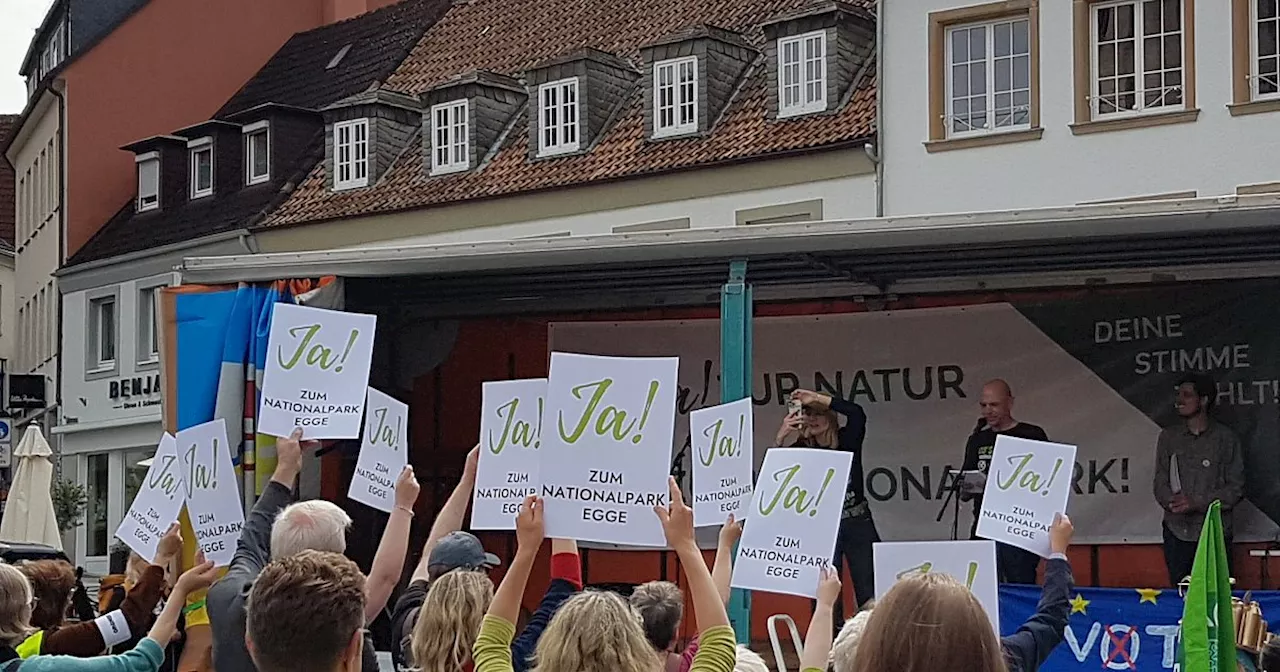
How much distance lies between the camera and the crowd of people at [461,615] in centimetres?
325

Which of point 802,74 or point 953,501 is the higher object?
point 802,74

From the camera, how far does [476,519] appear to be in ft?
26.3

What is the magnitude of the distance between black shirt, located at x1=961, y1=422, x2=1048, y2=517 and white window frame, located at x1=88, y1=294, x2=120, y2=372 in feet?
92.5

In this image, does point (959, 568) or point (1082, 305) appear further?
point (1082, 305)

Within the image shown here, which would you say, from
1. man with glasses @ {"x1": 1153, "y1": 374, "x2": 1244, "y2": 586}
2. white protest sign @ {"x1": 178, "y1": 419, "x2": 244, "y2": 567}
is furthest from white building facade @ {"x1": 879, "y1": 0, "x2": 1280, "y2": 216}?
white protest sign @ {"x1": 178, "y1": 419, "x2": 244, "y2": 567}

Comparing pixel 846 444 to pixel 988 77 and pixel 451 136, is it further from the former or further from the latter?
pixel 451 136

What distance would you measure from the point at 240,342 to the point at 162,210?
28268 mm

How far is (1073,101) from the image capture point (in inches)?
958

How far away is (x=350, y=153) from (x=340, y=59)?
4037 millimetres

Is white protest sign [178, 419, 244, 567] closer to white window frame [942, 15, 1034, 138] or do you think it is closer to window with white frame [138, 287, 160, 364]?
white window frame [942, 15, 1034, 138]

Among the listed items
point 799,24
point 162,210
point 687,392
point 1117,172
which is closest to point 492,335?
point 687,392

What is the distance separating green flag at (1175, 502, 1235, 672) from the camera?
462 cm

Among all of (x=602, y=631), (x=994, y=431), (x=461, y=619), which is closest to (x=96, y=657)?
(x=461, y=619)

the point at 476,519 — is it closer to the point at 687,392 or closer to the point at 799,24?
the point at 687,392
